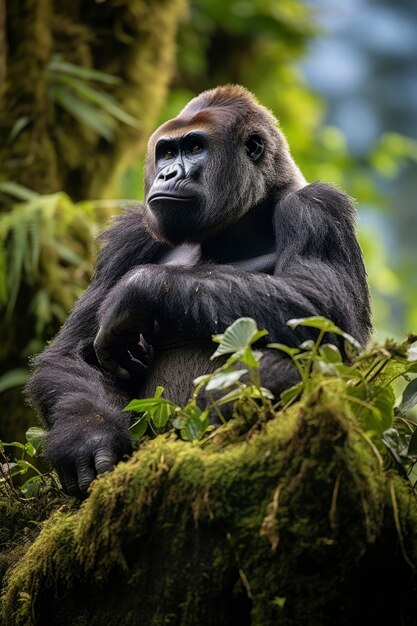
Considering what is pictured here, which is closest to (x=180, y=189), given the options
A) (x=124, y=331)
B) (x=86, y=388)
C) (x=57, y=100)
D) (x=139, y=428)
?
(x=124, y=331)

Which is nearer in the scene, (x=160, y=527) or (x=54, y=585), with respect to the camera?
(x=160, y=527)

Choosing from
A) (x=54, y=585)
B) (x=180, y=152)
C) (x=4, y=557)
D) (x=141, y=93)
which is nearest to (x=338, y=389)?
(x=54, y=585)

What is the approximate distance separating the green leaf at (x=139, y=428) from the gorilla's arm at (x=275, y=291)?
1.36 ft

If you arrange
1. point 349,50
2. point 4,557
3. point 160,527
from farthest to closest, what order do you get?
point 349,50 → point 4,557 → point 160,527

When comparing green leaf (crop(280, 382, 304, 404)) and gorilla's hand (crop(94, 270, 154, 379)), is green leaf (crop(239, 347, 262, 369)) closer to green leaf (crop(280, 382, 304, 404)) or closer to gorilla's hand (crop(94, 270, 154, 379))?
green leaf (crop(280, 382, 304, 404))

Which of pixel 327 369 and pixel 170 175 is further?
pixel 170 175

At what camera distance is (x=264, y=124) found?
400 cm

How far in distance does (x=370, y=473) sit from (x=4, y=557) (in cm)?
133

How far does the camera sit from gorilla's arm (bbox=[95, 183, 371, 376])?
10.7 feet

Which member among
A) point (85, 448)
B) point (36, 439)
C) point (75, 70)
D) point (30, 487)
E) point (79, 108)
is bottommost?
point (30, 487)

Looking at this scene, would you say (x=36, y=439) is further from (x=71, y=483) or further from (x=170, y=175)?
(x=170, y=175)

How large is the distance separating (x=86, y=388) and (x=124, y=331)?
256mm

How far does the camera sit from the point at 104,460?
9.75 feet

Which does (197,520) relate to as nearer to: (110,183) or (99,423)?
(99,423)
